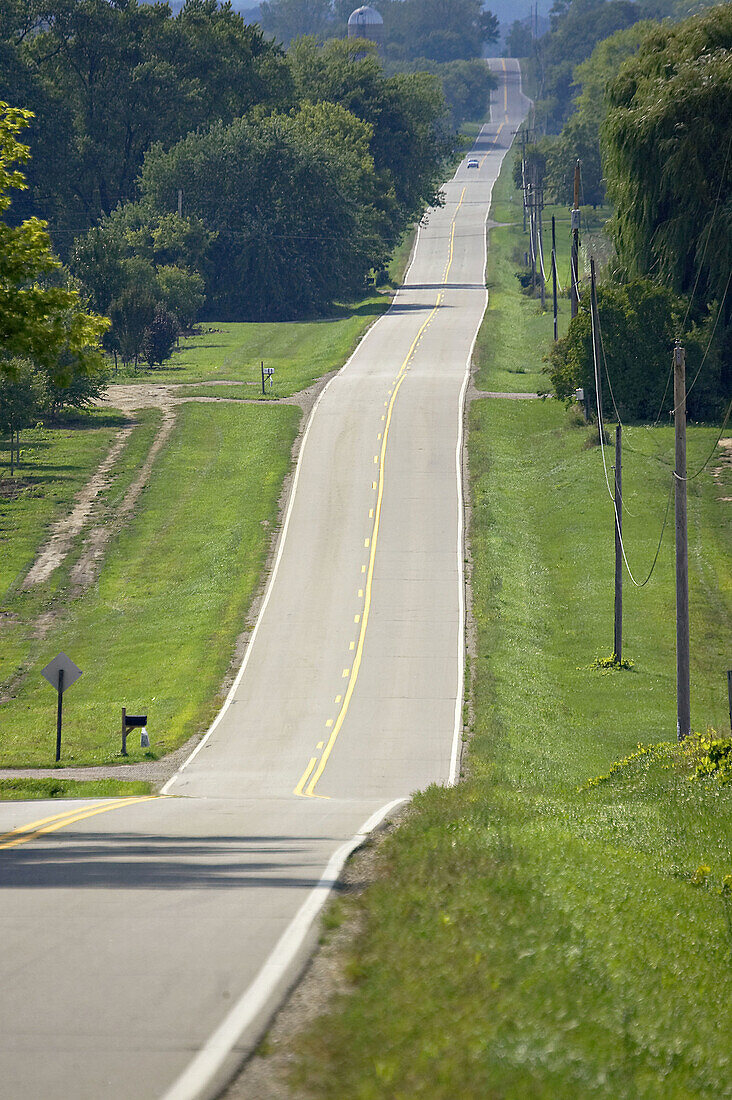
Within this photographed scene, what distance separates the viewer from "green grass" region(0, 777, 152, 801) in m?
23.5

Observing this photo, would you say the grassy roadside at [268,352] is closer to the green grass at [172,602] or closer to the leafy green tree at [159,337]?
the leafy green tree at [159,337]

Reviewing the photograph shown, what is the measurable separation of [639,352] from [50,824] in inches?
1970

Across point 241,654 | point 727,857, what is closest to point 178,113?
point 241,654

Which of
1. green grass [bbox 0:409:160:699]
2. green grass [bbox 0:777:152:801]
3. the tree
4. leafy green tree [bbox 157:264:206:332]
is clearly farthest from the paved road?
leafy green tree [bbox 157:264:206:332]

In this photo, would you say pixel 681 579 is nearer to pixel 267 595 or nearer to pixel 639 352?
pixel 267 595

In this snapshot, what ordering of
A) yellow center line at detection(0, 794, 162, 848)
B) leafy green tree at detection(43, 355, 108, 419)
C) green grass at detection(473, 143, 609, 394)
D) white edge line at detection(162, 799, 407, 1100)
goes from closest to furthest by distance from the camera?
white edge line at detection(162, 799, 407, 1100) → yellow center line at detection(0, 794, 162, 848) → leafy green tree at detection(43, 355, 108, 419) → green grass at detection(473, 143, 609, 394)

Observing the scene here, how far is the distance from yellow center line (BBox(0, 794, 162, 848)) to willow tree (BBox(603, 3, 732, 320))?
46.0 meters

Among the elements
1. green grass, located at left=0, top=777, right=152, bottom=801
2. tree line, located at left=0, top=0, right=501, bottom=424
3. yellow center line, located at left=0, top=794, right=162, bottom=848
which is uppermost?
tree line, located at left=0, top=0, right=501, bottom=424

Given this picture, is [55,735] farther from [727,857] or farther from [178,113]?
[178,113]

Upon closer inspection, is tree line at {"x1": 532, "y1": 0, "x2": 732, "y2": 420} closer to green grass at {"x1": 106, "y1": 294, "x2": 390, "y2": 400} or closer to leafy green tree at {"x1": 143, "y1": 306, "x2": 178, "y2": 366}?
green grass at {"x1": 106, "y1": 294, "x2": 390, "y2": 400}

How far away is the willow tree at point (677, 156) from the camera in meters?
56.4

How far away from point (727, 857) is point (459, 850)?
4584 mm

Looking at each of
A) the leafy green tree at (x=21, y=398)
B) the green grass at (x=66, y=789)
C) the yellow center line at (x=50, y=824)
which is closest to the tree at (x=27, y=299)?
the yellow center line at (x=50, y=824)

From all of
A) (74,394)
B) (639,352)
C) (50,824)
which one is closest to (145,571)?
(74,394)
